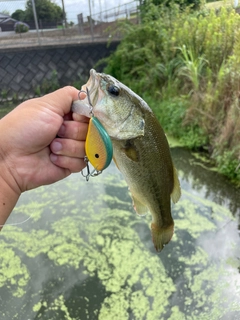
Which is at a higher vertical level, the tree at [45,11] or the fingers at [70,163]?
the tree at [45,11]

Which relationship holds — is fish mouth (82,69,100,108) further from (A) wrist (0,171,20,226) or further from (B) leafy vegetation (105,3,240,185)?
(B) leafy vegetation (105,3,240,185)

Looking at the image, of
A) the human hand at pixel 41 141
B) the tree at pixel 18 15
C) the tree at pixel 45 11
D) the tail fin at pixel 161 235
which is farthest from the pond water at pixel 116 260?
the tree at pixel 45 11

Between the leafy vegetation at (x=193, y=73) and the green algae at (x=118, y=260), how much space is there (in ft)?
4.56

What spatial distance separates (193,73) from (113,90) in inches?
190

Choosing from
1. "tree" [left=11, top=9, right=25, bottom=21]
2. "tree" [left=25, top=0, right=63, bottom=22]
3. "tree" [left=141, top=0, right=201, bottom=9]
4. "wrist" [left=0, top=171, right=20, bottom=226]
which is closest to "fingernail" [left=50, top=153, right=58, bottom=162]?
"wrist" [left=0, top=171, right=20, bottom=226]

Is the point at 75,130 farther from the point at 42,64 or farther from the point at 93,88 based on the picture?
the point at 42,64

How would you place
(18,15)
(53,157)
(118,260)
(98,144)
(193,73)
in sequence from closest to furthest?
(98,144), (53,157), (118,260), (193,73), (18,15)

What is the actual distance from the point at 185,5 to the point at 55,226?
20.3 ft

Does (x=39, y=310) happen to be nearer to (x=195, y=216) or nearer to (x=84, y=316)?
(x=84, y=316)

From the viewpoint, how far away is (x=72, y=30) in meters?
10.9

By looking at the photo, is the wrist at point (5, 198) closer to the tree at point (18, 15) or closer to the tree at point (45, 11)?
the tree at point (18, 15)

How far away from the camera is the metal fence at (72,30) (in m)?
9.17

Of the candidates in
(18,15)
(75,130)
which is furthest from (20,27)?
(75,130)

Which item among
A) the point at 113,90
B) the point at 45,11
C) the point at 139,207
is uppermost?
the point at 45,11
